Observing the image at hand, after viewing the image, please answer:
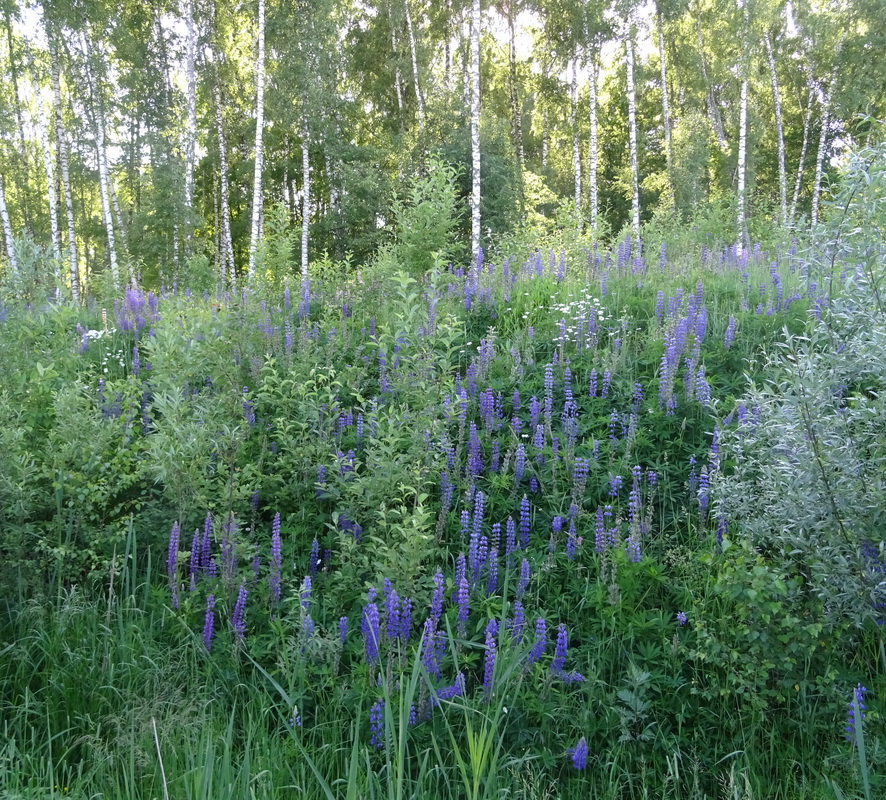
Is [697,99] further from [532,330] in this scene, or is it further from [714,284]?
[532,330]

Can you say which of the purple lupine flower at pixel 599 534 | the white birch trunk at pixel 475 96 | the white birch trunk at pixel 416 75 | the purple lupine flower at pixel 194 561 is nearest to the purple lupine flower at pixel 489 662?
the purple lupine flower at pixel 599 534

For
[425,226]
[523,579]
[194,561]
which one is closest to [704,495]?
[523,579]

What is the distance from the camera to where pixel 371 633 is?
2.75 m

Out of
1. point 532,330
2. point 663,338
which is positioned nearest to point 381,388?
point 532,330

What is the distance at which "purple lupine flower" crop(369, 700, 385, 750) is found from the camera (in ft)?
8.58

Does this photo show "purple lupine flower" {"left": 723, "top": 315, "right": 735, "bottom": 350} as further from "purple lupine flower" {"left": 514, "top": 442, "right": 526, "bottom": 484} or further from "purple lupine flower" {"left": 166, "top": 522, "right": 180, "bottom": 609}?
"purple lupine flower" {"left": 166, "top": 522, "right": 180, "bottom": 609}

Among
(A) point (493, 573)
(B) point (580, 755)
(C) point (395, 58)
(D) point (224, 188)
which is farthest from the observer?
(C) point (395, 58)

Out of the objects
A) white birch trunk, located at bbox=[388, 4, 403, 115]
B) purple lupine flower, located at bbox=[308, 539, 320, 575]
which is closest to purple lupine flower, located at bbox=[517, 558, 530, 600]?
purple lupine flower, located at bbox=[308, 539, 320, 575]

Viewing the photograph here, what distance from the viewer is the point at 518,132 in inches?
1030

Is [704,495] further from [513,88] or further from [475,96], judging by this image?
[513,88]

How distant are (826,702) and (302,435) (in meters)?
3.06

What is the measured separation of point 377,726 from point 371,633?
14.0 inches

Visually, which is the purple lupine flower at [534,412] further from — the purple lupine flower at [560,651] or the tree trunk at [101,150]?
the tree trunk at [101,150]

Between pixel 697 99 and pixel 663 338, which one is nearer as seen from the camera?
pixel 663 338
